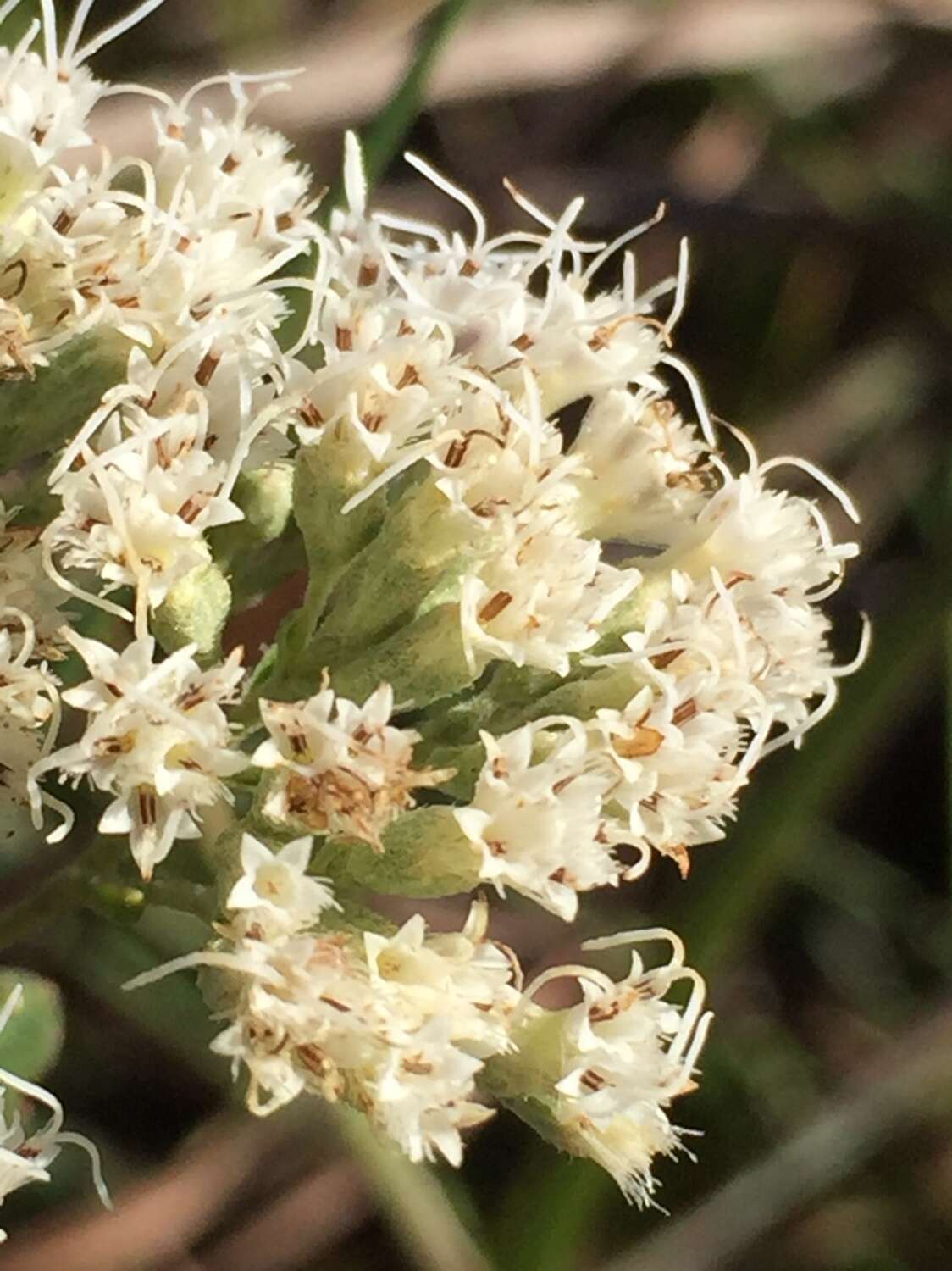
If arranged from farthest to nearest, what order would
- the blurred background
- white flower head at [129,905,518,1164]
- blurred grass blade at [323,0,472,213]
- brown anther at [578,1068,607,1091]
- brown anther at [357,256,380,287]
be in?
the blurred background → blurred grass blade at [323,0,472,213] → brown anther at [357,256,380,287] → brown anther at [578,1068,607,1091] → white flower head at [129,905,518,1164]

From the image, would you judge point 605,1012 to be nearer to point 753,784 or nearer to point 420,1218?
point 420,1218

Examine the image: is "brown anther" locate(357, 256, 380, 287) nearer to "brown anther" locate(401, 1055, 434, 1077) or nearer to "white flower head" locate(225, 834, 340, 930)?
"white flower head" locate(225, 834, 340, 930)

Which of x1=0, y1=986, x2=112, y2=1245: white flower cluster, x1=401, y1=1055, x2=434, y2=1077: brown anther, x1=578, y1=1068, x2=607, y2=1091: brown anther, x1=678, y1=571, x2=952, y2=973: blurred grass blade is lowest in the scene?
x1=678, y1=571, x2=952, y2=973: blurred grass blade

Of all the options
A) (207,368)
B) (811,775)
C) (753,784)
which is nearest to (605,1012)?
(207,368)

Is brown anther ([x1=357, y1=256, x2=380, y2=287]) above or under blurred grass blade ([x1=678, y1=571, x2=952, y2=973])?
above

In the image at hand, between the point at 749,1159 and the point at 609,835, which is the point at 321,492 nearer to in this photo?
the point at 609,835

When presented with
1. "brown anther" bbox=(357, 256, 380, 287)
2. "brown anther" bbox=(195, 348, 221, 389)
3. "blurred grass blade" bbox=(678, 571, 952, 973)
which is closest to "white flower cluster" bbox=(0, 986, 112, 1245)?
"brown anther" bbox=(195, 348, 221, 389)

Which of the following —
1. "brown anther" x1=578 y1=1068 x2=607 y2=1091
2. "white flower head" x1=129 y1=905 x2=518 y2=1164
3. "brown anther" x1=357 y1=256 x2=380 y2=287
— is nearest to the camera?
"white flower head" x1=129 y1=905 x2=518 y2=1164
